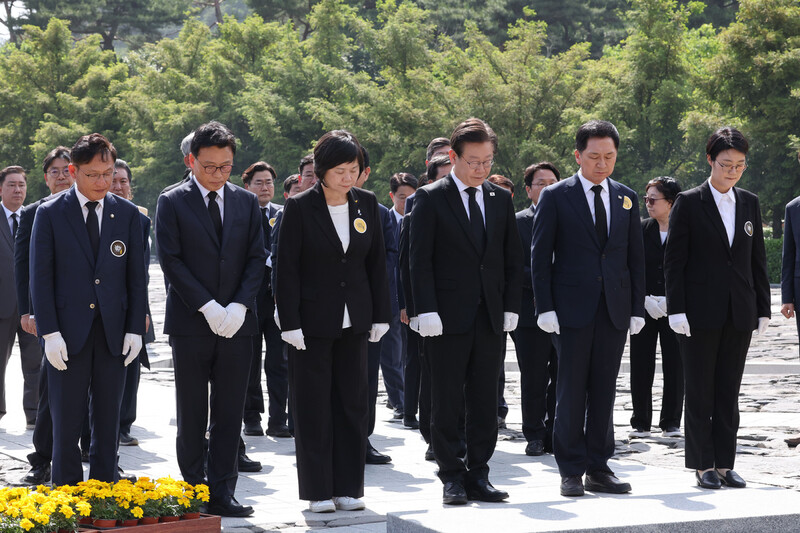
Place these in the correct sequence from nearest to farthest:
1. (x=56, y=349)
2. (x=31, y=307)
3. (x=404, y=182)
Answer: (x=56, y=349)
(x=31, y=307)
(x=404, y=182)

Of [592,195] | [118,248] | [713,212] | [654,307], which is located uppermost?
[592,195]

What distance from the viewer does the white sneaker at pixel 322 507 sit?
5.83 meters

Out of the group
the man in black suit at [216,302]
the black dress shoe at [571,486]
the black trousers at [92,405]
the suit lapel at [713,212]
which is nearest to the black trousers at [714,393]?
the suit lapel at [713,212]

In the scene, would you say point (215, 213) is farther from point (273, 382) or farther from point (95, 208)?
point (273, 382)

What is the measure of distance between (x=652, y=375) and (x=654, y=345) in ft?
0.83

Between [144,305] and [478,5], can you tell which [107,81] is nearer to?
[478,5]

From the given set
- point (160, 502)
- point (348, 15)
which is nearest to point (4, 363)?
point (160, 502)

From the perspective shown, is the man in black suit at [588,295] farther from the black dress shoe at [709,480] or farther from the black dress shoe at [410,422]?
the black dress shoe at [410,422]

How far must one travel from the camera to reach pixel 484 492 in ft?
19.8

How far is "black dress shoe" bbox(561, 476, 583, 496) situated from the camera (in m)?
6.11

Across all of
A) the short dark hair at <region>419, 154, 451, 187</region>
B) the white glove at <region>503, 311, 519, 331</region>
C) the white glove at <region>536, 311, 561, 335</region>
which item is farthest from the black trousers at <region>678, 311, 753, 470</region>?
the short dark hair at <region>419, 154, 451, 187</region>

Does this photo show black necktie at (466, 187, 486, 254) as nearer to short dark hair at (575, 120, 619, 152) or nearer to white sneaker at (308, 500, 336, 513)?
short dark hair at (575, 120, 619, 152)

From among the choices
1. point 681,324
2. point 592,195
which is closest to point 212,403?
point 592,195

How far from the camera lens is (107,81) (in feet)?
169
